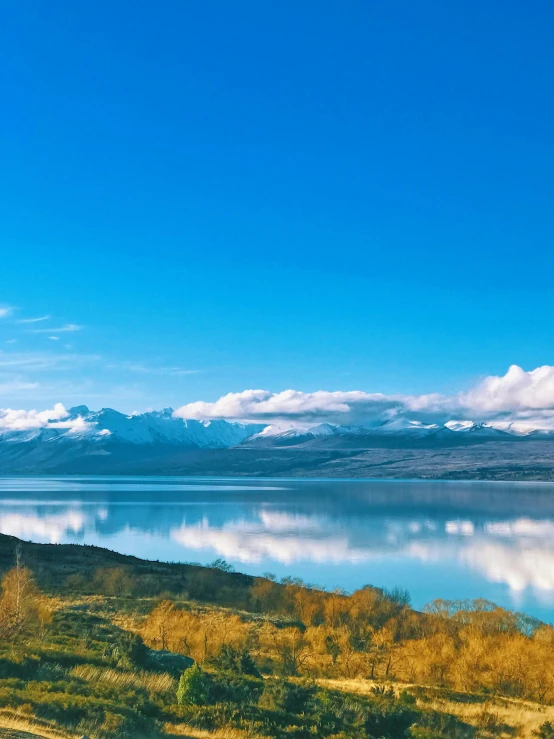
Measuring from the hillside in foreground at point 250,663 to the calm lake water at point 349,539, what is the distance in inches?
644

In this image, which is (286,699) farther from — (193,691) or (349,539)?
(349,539)

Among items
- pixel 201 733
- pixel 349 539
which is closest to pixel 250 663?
pixel 201 733

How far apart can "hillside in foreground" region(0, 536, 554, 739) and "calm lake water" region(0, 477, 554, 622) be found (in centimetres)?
1636

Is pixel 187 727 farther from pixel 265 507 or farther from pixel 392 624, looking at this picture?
pixel 265 507

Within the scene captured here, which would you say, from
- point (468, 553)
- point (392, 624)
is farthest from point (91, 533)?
point (392, 624)

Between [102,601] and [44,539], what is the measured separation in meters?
60.7

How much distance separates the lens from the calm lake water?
70.2 meters

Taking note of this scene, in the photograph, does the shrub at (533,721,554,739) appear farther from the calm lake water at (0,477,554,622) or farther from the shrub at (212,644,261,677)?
the calm lake water at (0,477,554,622)

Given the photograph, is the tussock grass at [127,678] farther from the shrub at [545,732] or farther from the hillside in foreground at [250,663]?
the shrub at [545,732]

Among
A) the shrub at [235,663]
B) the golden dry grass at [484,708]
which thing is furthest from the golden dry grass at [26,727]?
the golden dry grass at [484,708]

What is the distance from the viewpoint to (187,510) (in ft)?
524

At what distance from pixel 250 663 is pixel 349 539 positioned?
3019 inches

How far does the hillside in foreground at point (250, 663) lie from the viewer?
17.8 meters

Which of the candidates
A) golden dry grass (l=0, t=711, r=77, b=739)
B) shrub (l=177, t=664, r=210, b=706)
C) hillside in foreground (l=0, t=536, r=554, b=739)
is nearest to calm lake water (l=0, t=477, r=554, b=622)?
hillside in foreground (l=0, t=536, r=554, b=739)
